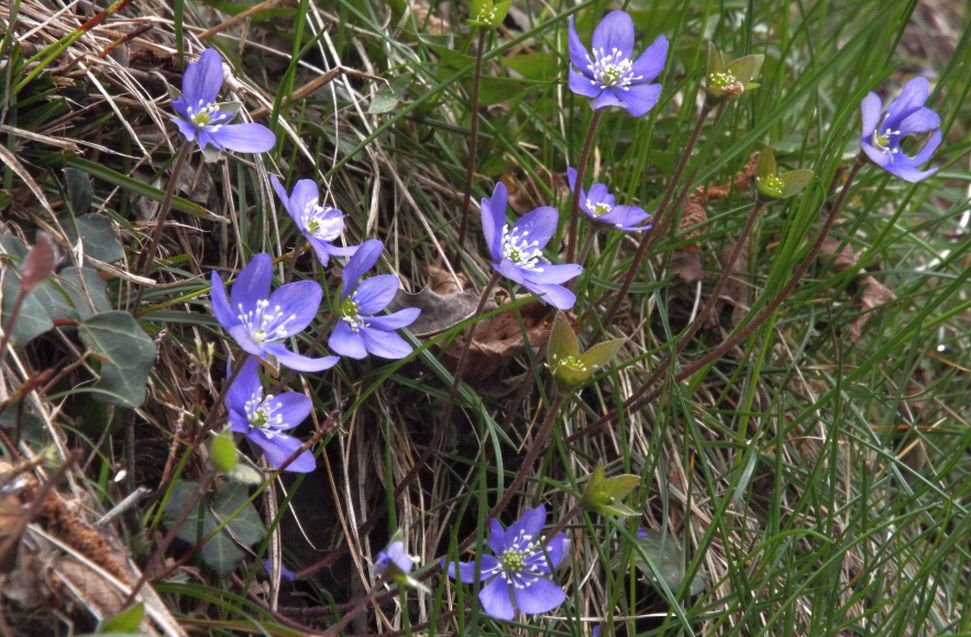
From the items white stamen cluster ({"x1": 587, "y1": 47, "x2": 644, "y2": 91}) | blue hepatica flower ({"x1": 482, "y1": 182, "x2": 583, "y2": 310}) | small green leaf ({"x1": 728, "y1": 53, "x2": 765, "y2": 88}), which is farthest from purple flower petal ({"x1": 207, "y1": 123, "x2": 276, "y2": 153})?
small green leaf ({"x1": 728, "y1": 53, "x2": 765, "y2": 88})

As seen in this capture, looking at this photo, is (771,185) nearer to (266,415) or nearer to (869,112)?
(869,112)

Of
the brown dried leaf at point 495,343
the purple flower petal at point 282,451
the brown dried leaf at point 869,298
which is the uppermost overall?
the purple flower petal at point 282,451

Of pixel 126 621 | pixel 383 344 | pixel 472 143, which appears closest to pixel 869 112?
pixel 472 143

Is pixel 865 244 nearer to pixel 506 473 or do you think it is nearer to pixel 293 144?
pixel 506 473

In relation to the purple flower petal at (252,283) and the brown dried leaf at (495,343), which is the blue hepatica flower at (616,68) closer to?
the brown dried leaf at (495,343)

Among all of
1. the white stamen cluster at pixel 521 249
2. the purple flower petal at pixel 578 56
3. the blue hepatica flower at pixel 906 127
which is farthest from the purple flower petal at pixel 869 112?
the white stamen cluster at pixel 521 249

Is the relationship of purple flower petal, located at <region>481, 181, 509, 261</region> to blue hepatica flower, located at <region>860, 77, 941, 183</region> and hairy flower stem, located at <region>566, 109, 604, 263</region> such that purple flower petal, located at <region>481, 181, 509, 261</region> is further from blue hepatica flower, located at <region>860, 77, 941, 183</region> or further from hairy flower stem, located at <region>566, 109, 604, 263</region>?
blue hepatica flower, located at <region>860, 77, 941, 183</region>
